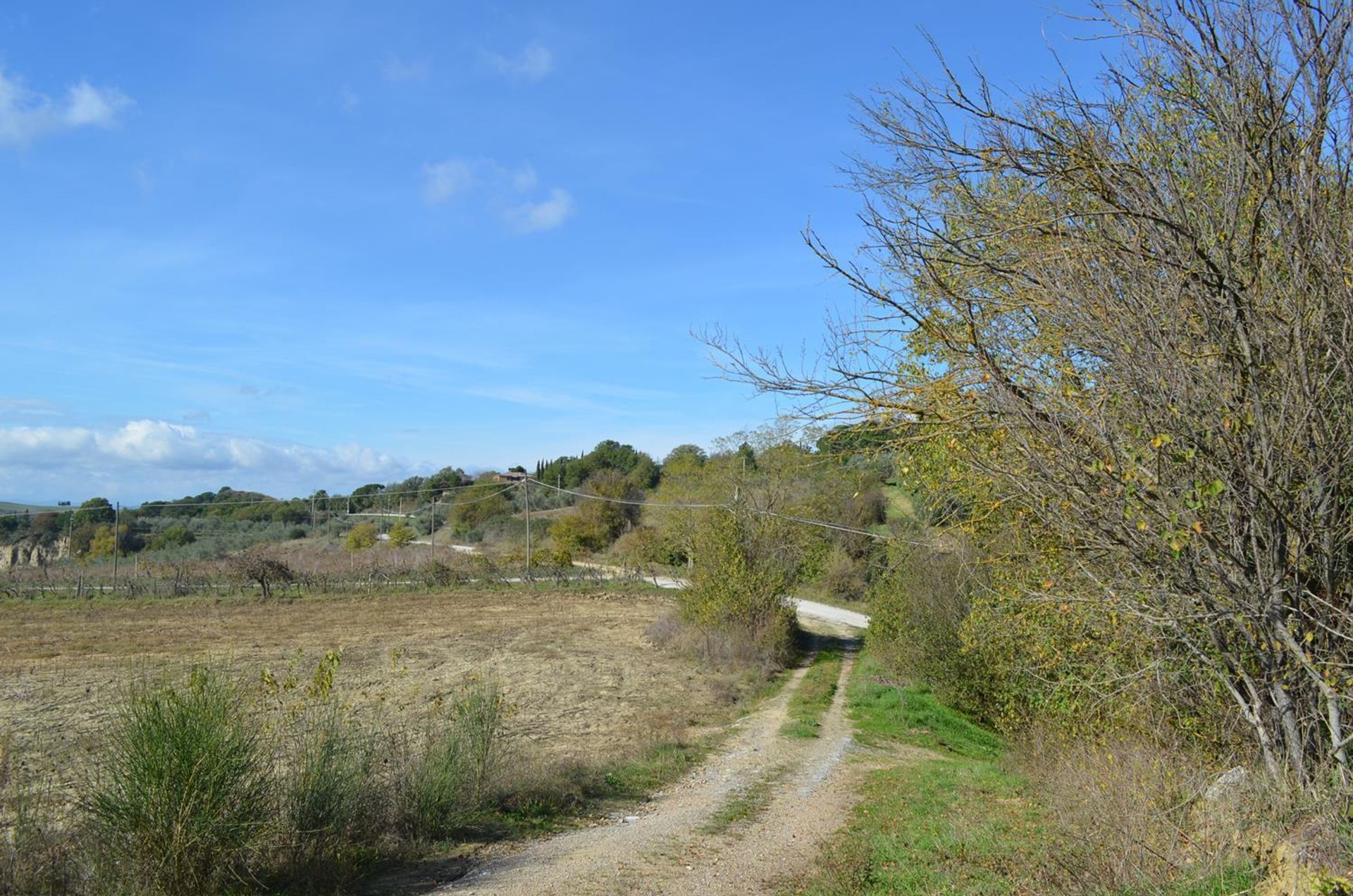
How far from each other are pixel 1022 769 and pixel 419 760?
7.47 m

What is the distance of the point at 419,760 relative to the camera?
30.9ft

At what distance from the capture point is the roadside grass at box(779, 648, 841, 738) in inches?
639

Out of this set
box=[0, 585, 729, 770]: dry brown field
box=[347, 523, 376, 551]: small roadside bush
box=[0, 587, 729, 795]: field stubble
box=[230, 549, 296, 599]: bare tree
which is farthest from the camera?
box=[347, 523, 376, 551]: small roadside bush

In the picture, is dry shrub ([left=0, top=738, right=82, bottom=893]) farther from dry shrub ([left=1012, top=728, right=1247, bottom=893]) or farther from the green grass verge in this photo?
the green grass verge

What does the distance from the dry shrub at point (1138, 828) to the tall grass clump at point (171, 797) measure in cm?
548

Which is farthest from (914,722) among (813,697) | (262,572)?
(262,572)

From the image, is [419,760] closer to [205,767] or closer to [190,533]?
[205,767]

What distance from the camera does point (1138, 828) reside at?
19.0 ft

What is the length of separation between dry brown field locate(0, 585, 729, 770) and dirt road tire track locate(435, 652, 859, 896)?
2.49 meters

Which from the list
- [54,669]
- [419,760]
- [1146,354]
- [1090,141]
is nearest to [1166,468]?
[1146,354]

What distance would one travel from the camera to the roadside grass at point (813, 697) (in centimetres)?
1623

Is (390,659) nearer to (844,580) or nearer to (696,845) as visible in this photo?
(696,845)

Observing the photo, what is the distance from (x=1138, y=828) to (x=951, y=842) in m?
2.38

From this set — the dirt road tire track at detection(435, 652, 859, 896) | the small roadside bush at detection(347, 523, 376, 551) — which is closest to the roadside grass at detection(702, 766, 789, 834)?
the dirt road tire track at detection(435, 652, 859, 896)
